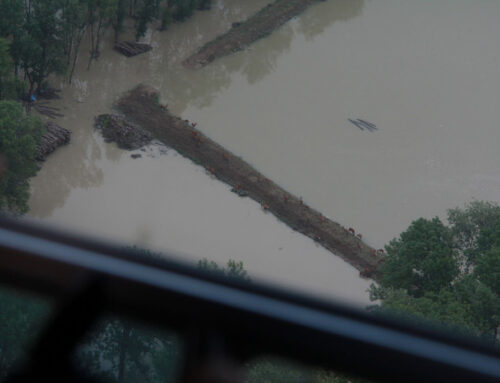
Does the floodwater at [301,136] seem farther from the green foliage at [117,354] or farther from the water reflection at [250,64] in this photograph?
the green foliage at [117,354]

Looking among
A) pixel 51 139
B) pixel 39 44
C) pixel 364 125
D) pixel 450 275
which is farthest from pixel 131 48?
pixel 450 275

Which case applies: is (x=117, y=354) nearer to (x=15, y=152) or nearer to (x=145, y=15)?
(x=15, y=152)

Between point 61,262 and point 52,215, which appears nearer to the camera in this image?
point 61,262

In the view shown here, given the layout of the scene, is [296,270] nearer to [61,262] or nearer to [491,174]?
[491,174]

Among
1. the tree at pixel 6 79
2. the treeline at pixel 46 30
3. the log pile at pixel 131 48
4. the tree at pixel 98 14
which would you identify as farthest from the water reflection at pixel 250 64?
the tree at pixel 6 79

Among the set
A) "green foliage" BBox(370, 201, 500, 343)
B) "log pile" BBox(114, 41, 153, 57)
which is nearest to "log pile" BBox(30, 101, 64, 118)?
"log pile" BBox(114, 41, 153, 57)

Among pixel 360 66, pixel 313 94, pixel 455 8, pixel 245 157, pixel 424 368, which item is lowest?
pixel 424 368

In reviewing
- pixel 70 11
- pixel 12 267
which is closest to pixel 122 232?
pixel 70 11
